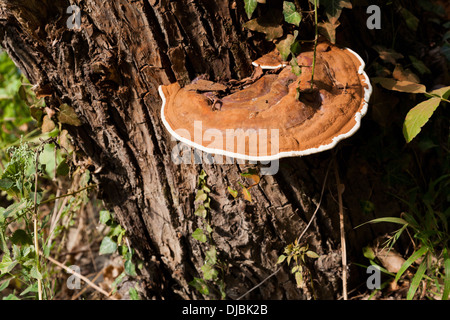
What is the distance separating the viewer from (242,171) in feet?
6.48

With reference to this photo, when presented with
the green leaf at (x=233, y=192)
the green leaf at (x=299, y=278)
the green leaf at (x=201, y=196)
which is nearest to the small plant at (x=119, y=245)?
the green leaf at (x=201, y=196)

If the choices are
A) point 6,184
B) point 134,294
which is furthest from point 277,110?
point 134,294

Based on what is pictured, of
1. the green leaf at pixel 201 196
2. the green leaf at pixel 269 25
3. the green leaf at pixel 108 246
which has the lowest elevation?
the green leaf at pixel 108 246

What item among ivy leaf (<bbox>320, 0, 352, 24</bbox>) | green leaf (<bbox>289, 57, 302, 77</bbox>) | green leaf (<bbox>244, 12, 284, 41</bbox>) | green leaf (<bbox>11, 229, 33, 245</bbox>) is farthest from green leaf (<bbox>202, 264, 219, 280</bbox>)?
ivy leaf (<bbox>320, 0, 352, 24</bbox>)

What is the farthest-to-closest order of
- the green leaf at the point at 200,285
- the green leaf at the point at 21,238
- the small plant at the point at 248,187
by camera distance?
the green leaf at the point at 200,285 < the green leaf at the point at 21,238 < the small plant at the point at 248,187

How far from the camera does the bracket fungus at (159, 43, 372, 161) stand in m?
1.50

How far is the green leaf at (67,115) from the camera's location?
81.5 inches

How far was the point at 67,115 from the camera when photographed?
6.81 ft

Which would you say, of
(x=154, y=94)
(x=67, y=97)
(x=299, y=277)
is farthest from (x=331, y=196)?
(x=67, y=97)

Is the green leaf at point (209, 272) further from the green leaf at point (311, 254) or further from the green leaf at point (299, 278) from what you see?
the green leaf at point (311, 254)

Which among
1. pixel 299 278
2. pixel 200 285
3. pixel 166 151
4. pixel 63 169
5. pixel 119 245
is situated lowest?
pixel 200 285

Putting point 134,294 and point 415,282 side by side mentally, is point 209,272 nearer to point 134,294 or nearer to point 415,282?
point 134,294

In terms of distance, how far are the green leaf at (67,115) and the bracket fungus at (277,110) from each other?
666 mm

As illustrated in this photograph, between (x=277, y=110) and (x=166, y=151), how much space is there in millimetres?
834
